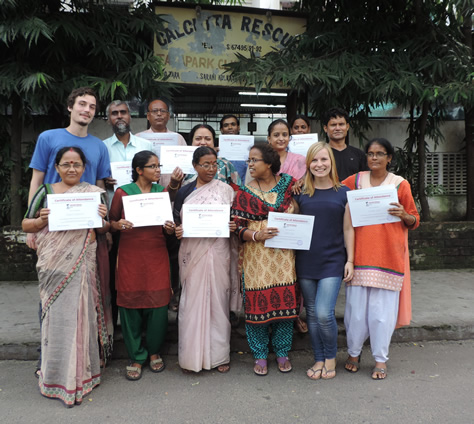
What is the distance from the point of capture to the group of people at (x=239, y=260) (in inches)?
124

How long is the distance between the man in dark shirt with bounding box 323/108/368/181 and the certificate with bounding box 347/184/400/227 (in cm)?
78

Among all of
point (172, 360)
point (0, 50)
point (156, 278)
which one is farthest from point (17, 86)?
point (172, 360)

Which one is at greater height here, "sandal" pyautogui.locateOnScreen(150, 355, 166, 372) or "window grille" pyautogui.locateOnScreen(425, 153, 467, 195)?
"window grille" pyautogui.locateOnScreen(425, 153, 467, 195)

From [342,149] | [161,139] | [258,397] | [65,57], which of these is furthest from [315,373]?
[65,57]

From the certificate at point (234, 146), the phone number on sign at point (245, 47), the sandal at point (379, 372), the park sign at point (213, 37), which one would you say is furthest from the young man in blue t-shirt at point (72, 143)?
the phone number on sign at point (245, 47)

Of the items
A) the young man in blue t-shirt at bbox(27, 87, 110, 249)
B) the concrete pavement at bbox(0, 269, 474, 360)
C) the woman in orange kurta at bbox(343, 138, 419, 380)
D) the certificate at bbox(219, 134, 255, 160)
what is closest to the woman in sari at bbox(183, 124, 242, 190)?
the certificate at bbox(219, 134, 255, 160)

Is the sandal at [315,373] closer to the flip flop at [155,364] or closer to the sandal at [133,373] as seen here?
the flip flop at [155,364]

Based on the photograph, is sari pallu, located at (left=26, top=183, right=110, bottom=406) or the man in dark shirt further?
the man in dark shirt

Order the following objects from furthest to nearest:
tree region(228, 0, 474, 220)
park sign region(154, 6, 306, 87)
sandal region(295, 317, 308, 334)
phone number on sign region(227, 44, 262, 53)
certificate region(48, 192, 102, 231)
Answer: phone number on sign region(227, 44, 262, 53)
park sign region(154, 6, 306, 87)
tree region(228, 0, 474, 220)
sandal region(295, 317, 308, 334)
certificate region(48, 192, 102, 231)

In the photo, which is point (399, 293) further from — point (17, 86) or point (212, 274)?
point (17, 86)

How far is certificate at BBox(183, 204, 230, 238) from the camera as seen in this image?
3.21 metres

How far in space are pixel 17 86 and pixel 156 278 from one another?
3550 mm

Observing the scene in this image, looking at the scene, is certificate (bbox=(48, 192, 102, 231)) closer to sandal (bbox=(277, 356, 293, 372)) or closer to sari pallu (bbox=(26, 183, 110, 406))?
sari pallu (bbox=(26, 183, 110, 406))

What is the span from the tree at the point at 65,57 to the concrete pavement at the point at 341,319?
5.21 feet
